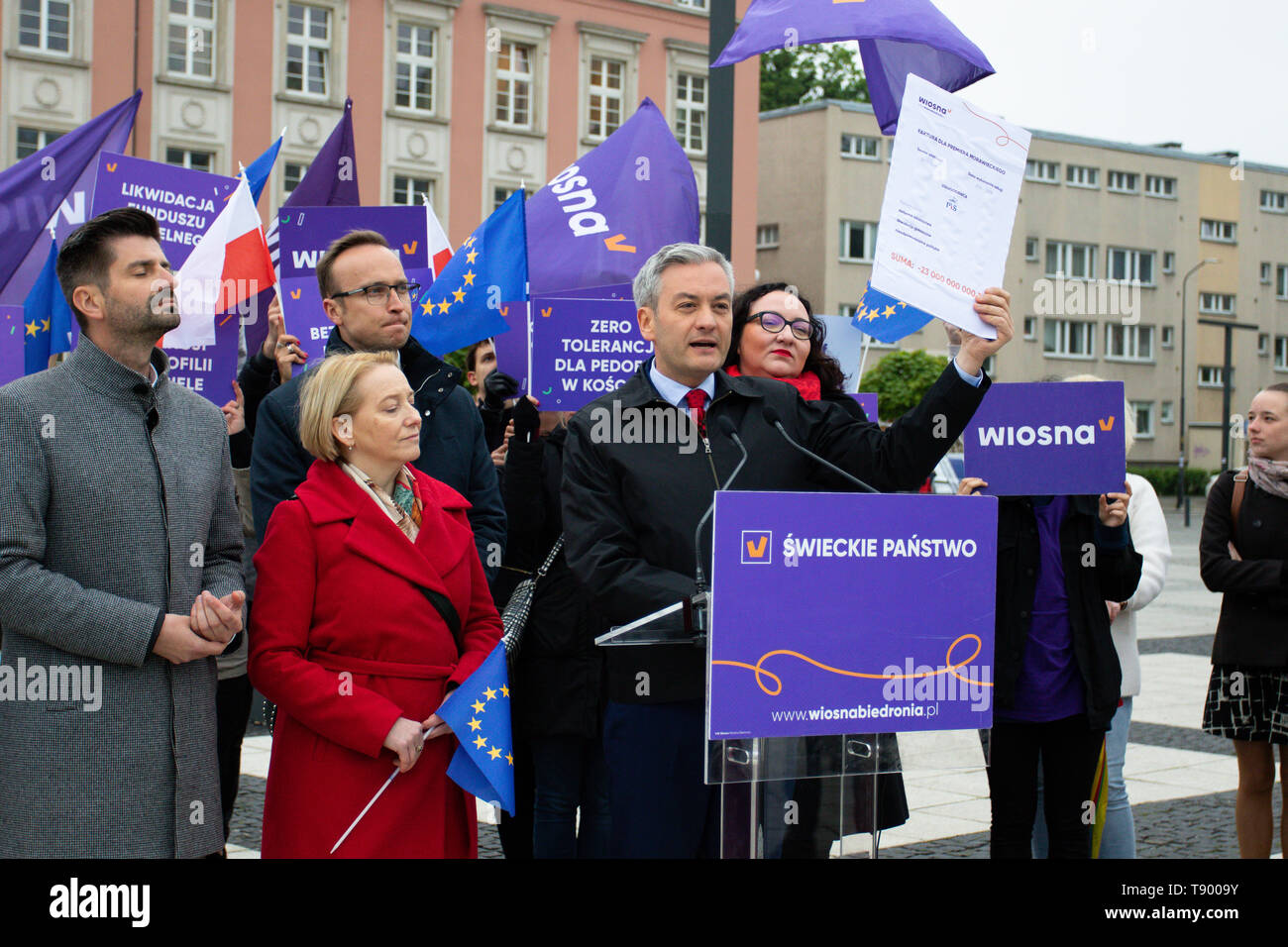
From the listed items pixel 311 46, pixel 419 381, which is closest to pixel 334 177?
pixel 419 381

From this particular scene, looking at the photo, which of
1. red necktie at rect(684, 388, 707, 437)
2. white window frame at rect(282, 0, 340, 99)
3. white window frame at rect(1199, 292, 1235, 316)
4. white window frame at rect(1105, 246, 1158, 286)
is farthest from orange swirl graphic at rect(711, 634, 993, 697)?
white window frame at rect(1199, 292, 1235, 316)

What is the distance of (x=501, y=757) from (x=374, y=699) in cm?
34

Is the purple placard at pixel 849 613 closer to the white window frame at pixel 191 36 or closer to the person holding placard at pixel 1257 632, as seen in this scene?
the person holding placard at pixel 1257 632

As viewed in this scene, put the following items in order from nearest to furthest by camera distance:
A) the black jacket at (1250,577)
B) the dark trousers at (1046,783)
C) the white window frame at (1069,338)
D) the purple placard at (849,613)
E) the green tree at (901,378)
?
the purple placard at (849,613) < the dark trousers at (1046,783) < the black jacket at (1250,577) < the green tree at (901,378) < the white window frame at (1069,338)

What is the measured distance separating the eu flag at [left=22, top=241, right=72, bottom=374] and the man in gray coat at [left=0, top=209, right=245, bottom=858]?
3907 millimetres

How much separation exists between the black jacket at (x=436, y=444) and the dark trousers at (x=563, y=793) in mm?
628

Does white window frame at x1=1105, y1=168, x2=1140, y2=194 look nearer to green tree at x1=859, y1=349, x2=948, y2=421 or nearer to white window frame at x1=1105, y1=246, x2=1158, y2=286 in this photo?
white window frame at x1=1105, y1=246, x2=1158, y2=286

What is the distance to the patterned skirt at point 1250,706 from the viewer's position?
540 cm

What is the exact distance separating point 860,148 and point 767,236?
4893mm

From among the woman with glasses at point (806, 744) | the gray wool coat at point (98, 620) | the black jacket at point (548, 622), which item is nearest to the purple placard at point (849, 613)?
the woman with glasses at point (806, 744)
